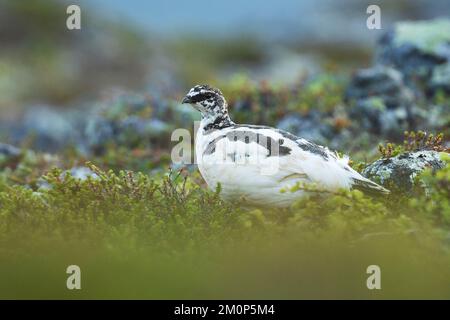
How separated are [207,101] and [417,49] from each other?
10.0m

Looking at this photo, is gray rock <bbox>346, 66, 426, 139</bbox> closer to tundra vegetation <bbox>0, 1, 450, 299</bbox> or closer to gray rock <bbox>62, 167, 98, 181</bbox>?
tundra vegetation <bbox>0, 1, 450, 299</bbox>

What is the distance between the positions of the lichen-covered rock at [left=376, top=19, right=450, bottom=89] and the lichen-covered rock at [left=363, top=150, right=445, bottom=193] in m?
9.13

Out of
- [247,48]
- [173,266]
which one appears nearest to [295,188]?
[173,266]

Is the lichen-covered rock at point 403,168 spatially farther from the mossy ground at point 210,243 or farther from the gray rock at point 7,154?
the gray rock at point 7,154

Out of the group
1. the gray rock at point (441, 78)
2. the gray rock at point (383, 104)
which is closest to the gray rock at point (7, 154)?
the gray rock at point (383, 104)

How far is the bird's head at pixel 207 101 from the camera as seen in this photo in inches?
350

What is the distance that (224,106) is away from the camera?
894cm

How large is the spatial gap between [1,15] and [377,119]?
3630 cm

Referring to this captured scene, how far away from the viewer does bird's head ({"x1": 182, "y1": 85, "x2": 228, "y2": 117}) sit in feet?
29.2

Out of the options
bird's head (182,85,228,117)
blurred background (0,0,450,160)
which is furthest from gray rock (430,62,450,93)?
bird's head (182,85,228,117)

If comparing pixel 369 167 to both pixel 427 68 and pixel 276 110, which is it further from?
pixel 427 68

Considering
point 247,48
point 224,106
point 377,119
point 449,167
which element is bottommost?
point 449,167

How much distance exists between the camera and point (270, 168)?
7.58 metres

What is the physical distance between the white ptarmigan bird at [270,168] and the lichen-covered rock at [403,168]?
483 millimetres
